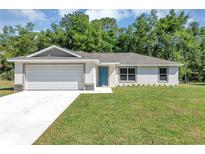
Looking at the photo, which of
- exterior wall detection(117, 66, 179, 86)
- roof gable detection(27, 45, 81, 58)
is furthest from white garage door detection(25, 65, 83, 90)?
exterior wall detection(117, 66, 179, 86)

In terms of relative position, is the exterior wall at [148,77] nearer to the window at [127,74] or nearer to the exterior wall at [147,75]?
the exterior wall at [147,75]

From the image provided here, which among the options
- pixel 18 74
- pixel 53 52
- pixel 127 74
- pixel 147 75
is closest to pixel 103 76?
pixel 127 74

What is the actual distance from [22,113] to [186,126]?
5858 millimetres

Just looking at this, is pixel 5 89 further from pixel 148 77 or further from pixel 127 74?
pixel 148 77

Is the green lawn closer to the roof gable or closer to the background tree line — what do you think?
the roof gable

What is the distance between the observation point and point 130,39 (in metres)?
38.8

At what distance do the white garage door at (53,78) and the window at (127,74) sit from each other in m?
6.05

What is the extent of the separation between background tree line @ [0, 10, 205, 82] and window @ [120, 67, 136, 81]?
49.8 feet

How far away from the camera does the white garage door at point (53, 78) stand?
17719 millimetres

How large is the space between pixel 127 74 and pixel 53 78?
801 centimetres

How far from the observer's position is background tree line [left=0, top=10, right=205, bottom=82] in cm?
3644

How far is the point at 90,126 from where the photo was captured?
6.45m
